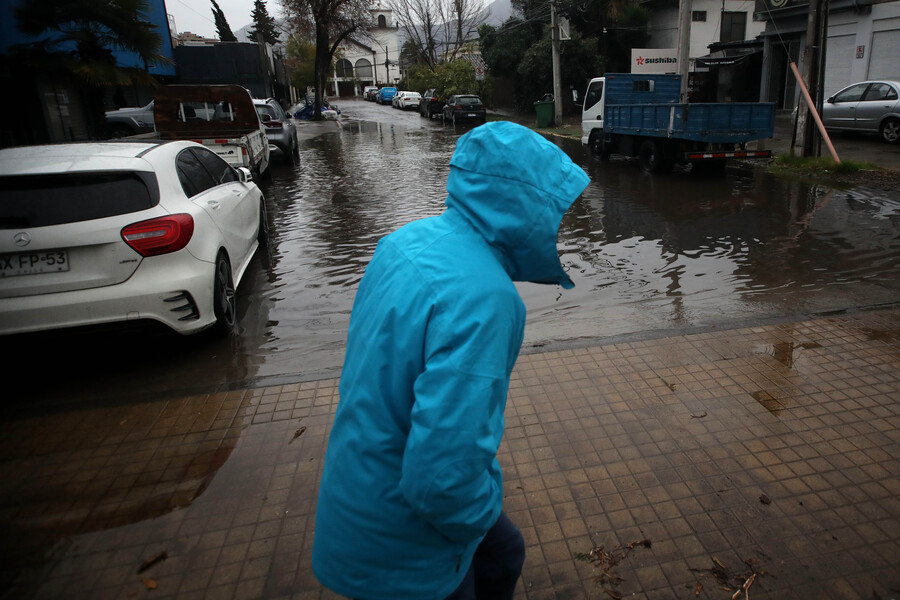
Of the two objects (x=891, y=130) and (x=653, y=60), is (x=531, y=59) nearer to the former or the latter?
(x=653, y=60)

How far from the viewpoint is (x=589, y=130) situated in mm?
16672

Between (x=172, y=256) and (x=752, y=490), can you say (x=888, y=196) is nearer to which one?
(x=752, y=490)

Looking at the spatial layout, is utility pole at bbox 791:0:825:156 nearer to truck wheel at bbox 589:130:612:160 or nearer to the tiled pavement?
truck wheel at bbox 589:130:612:160

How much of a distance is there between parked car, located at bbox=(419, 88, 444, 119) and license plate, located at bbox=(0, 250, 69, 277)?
105ft

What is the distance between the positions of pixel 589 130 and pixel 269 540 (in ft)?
51.3

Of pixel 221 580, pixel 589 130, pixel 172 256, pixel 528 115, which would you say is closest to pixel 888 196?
pixel 589 130

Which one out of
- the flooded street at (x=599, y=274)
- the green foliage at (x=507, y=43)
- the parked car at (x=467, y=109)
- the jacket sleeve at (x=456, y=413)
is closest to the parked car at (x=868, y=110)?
the flooded street at (x=599, y=274)

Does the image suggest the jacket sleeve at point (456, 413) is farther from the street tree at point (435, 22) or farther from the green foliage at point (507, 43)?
the street tree at point (435, 22)

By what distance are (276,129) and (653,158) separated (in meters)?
9.18

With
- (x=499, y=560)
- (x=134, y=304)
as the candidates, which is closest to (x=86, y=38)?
(x=134, y=304)

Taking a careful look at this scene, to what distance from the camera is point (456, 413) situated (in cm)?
130

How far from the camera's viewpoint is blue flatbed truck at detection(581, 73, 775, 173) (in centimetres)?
1207

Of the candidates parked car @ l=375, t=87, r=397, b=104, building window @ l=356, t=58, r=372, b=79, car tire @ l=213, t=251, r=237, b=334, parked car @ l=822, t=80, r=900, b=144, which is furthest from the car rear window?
building window @ l=356, t=58, r=372, b=79

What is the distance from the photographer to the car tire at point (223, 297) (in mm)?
4961
